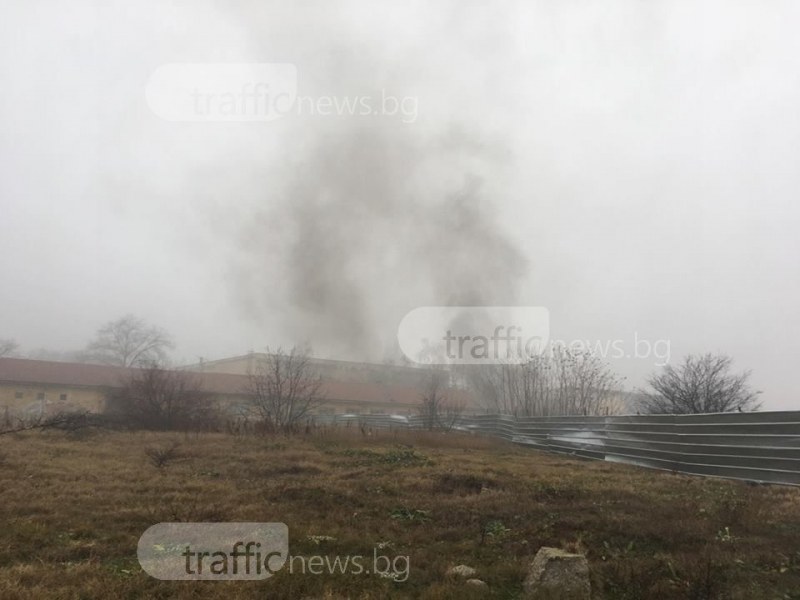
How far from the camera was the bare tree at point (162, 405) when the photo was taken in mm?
23828

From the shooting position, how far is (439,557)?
5281 mm

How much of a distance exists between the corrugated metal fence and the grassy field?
54 cm

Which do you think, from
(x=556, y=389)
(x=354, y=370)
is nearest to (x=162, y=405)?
(x=556, y=389)

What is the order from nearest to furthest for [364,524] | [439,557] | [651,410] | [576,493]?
[439,557] < [364,524] < [576,493] < [651,410]

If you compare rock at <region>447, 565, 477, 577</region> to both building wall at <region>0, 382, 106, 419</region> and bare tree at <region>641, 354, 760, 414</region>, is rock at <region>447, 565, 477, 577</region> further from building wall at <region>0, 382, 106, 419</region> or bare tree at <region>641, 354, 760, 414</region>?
building wall at <region>0, 382, 106, 419</region>

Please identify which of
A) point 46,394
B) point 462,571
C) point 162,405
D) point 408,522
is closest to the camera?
point 462,571

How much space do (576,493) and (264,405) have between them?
60.4ft

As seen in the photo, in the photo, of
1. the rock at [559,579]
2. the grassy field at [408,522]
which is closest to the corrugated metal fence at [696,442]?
the grassy field at [408,522]

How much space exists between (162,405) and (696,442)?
22.0 meters

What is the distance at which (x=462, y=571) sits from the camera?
477 centimetres

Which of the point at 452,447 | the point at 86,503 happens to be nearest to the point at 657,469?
the point at 452,447

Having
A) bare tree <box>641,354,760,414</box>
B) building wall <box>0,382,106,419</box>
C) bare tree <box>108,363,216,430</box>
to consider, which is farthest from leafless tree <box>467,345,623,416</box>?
building wall <box>0,382,106,419</box>

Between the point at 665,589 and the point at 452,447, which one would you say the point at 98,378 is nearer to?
the point at 452,447

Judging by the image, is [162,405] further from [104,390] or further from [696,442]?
[696,442]
